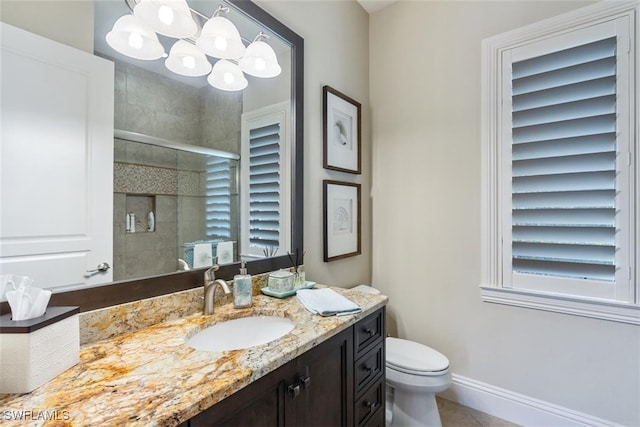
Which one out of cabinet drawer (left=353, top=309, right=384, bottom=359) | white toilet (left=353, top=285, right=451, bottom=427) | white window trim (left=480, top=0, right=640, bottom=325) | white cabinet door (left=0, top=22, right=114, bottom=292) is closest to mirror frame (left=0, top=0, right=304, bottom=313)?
white cabinet door (left=0, top=22, right=114, bottom=292)

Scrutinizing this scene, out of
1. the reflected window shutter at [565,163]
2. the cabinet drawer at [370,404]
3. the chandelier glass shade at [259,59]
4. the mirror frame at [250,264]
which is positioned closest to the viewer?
the mirror frame at [250,264]

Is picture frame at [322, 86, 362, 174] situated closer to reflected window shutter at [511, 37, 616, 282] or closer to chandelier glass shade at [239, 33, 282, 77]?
chandelier glass shade at [239, 33, 282, 77]

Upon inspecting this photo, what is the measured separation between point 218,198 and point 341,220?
946 millimetres

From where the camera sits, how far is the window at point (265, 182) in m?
1.46

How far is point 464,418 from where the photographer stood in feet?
5.99

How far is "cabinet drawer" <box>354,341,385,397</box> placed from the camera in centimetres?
123

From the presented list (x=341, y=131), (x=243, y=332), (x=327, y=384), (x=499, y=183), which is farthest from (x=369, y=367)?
(x=341, y=131)

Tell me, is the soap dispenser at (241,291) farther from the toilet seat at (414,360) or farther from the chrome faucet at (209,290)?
the toilet seat at (414,360)

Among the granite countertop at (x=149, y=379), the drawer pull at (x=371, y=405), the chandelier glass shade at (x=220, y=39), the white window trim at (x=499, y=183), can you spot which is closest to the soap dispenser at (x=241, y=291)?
the granite countertop at (x=149, y=379)

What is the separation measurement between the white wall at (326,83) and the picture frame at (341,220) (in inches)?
1.9

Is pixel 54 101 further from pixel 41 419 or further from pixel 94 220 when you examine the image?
pixel 41 419

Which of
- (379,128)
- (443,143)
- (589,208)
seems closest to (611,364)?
(589,208)

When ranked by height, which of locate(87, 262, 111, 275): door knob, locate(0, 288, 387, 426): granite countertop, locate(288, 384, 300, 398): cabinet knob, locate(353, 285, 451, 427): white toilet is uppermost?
locate(87, 262, 111, 275): door knob

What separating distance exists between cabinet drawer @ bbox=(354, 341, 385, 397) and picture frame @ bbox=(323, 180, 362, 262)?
67 centimetres
